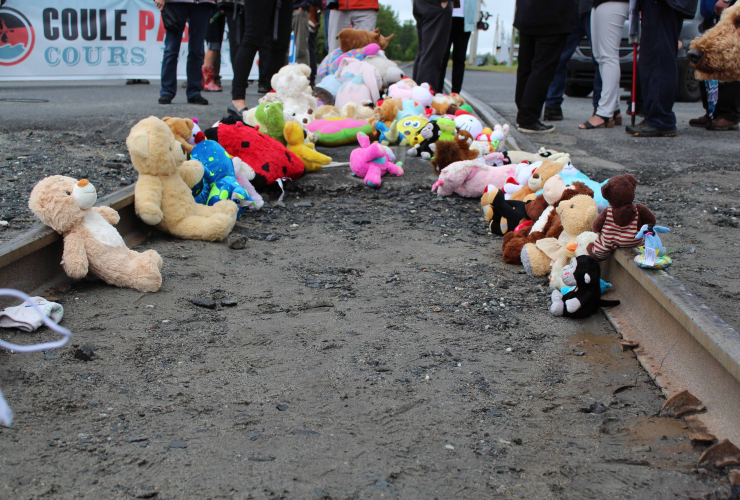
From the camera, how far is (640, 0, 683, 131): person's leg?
6.27 m

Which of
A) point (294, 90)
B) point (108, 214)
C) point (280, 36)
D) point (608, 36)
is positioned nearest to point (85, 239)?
point (108, 214)

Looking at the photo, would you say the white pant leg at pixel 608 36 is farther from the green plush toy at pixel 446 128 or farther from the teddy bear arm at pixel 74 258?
the teddy bear arm at pixel 74 258

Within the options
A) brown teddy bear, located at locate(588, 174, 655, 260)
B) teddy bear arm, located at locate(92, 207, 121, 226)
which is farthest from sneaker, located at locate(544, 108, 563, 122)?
teddy bear arm, located at locate(92, 207, 121, 226)

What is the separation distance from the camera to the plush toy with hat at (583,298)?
255 cm

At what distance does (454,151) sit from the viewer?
16.0 ft

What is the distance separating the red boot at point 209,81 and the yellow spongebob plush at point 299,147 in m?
6.47

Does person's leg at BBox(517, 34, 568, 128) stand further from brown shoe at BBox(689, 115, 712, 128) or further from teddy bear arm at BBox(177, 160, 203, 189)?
teddy bear arm at BBox(177, 160, 203, 189)

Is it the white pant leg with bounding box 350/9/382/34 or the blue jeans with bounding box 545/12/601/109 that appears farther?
the white pant leg with bounding box 350/9/382/34

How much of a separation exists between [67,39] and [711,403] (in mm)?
13607

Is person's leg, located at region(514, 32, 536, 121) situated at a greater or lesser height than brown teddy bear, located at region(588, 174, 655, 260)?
greater

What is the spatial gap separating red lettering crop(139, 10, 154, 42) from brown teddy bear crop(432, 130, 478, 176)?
10.3m

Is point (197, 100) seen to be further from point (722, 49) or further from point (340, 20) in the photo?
point (722, 49)

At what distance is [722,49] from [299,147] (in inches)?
118

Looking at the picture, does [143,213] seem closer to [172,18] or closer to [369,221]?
[369,221]
